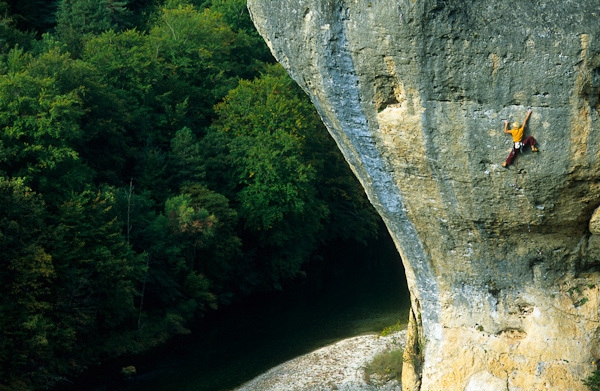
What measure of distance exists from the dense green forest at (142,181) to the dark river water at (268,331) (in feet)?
3.00

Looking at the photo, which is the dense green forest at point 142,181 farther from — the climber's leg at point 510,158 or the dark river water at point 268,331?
the climber's leg at point 510,158

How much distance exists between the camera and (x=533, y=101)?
14750 mm

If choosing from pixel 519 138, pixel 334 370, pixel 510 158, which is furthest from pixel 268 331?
pixel 519 138

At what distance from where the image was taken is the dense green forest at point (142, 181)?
27.7 m

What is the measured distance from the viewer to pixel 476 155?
1569cm

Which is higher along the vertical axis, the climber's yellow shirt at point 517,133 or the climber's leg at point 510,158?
the climber's yellow shirt at point 517,133

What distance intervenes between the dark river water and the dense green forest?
914 millimetres

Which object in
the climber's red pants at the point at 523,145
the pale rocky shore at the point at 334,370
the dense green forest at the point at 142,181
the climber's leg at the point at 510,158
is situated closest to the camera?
the climber's red pants at the point at 523,145

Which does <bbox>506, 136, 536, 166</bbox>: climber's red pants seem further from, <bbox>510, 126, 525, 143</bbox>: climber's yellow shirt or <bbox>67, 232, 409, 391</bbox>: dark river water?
<bbox>67, 232, 409, 391</bbox>: dark river water

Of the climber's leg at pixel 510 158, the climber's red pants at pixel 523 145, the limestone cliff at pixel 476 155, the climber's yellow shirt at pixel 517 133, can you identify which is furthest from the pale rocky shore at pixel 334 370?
the climber's yellow shirt at pixel 517 133

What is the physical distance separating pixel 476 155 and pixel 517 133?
837mm

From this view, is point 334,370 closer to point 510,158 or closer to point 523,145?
point 510,158

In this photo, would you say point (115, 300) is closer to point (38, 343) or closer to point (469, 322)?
point (38, 343)

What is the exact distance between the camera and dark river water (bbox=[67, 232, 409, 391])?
90.0 ft
